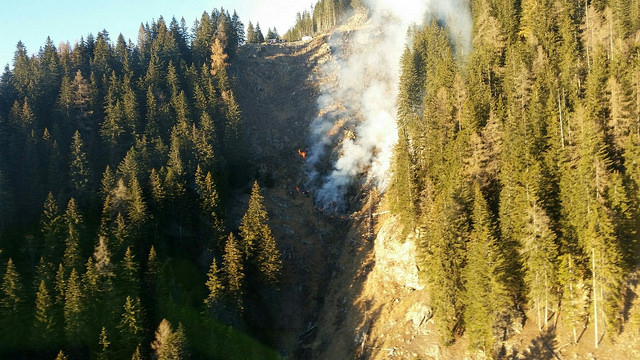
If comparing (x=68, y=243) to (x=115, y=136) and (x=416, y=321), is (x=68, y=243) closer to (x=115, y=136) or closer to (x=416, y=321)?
(x=115, y=136)

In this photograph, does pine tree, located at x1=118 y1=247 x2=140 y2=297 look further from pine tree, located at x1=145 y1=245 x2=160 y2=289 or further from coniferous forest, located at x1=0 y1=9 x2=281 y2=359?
pine tree, located at x1=145 y1=245 x2=160 y2=289

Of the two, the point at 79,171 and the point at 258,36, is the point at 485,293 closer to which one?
the point at 79,171

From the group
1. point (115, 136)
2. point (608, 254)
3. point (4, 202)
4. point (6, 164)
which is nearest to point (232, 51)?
point (115, 136)

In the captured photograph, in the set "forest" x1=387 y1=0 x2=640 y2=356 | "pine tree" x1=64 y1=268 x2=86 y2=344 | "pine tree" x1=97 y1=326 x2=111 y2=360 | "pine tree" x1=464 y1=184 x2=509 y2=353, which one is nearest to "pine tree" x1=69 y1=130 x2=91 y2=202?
"pine tree" x1=64 y1=268 x2=86 y2=344

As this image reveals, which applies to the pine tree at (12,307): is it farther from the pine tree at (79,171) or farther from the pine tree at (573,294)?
the pine tree at (573,294)

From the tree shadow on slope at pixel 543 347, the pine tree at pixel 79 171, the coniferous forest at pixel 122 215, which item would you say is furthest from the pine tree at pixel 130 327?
the tree shadow on slope at pixel 543 347

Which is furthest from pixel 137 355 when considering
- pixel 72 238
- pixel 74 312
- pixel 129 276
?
pixel 72 238
